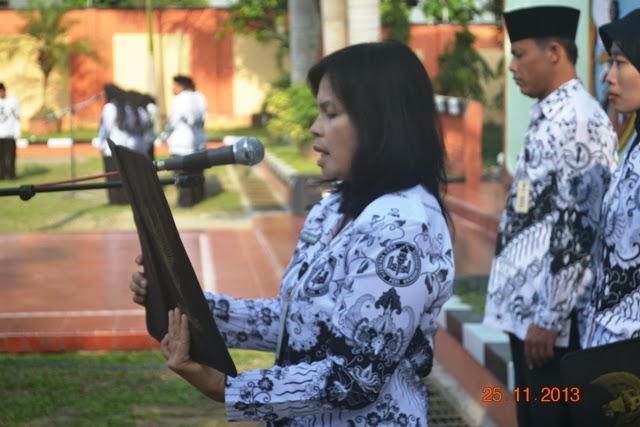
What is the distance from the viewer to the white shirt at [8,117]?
1911 centimetres

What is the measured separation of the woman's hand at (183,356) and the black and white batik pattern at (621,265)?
3.76 ft

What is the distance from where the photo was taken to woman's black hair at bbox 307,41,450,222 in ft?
8.05

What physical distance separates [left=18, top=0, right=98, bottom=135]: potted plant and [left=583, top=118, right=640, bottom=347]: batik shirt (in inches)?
1227

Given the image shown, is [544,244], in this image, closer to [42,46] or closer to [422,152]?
[422,152]

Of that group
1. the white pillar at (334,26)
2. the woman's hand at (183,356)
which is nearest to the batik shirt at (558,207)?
the woman's hand at (183,356)

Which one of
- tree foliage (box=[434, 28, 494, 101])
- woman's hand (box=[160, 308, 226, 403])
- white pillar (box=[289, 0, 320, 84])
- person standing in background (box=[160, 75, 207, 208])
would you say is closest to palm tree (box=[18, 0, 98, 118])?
tree foliage (box=[434, 28, 494, 101])

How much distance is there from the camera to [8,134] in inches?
751

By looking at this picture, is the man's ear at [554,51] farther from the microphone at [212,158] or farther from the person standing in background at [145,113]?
the person standing in background at [145,113]

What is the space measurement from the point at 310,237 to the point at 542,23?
5.70 ft

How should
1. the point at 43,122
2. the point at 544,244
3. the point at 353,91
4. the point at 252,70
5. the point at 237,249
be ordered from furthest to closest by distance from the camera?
the point at 252,70
the point at 43,122
the point at 237,249
the point at 544,244
the point at 353,91

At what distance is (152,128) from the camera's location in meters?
15.4

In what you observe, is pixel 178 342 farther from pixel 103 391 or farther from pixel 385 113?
pixel 103 391

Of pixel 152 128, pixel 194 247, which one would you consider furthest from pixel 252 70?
pixel 194 247

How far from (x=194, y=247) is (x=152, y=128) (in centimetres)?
446
